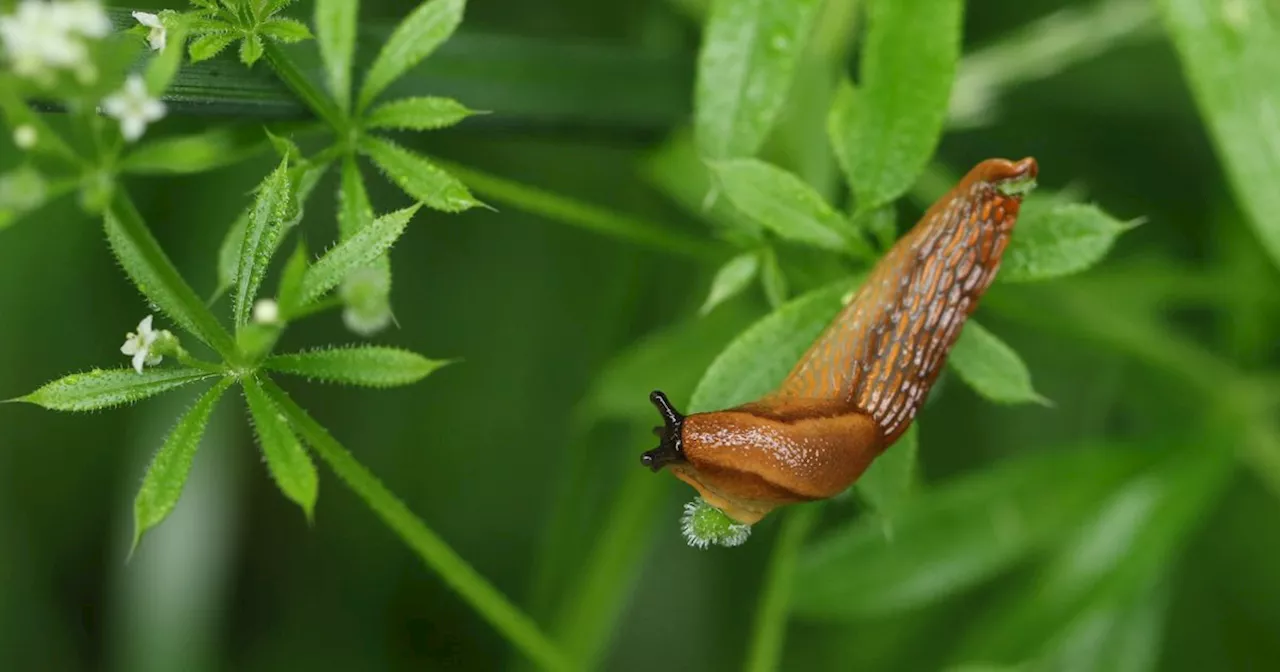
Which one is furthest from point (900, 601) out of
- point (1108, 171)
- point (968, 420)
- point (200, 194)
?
point (200, 194)

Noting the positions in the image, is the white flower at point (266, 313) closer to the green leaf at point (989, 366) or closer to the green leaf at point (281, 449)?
the green leaf at point (281, 449)

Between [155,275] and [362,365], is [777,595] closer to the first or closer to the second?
[362,365]

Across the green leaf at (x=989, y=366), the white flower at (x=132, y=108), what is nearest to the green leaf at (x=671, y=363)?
the green leaf at (x=989, y=366)

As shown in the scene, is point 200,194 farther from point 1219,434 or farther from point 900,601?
point 1219,434

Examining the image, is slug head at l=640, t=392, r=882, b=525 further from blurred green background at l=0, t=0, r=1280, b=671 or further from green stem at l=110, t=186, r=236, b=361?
blurred green background at l=0, t=0, r=1280, b=671

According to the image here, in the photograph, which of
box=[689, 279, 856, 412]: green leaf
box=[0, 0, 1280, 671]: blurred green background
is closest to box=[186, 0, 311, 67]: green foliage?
box=[689, 279, 856, 412]: green leaf

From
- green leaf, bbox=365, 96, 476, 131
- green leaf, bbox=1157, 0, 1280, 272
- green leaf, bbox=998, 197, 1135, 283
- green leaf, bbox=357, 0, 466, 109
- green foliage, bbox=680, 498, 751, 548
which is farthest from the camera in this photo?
green leaf, bbox=1157, 0, 1280, 272
